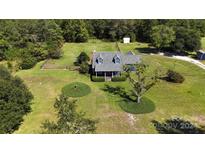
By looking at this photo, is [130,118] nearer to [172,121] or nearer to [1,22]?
[172,121]

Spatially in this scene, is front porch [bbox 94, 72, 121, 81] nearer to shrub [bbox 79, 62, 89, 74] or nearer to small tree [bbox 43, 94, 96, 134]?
shrub [bbox 79, 62, 89, 74]

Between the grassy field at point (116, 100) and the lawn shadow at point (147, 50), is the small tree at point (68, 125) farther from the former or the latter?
the lawn shadow at point (147, 50)

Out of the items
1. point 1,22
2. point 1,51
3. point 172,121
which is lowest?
point 172,121

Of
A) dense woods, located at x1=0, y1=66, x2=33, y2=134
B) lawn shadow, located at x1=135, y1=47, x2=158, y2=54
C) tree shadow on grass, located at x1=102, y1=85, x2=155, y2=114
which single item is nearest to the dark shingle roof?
tree shadow on grass, located at x1=102, y1=85, x2=155, y2=114

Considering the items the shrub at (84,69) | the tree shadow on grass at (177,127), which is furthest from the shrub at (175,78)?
the shrub at (84,69)

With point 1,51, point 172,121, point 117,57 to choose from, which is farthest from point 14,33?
point 172,121

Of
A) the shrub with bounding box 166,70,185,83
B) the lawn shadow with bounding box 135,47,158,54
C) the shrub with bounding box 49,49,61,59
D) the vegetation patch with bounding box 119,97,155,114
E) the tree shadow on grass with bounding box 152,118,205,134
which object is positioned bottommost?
the tree shadow on grass with bounding box 152,118,205,134

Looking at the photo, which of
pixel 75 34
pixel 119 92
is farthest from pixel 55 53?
pixel 119 92
